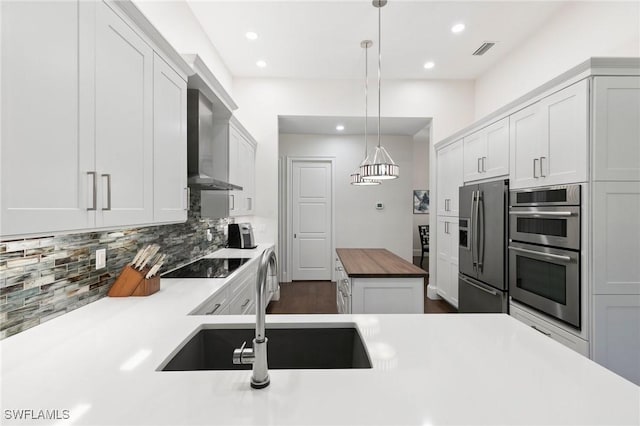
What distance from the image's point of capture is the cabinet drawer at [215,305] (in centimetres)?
162

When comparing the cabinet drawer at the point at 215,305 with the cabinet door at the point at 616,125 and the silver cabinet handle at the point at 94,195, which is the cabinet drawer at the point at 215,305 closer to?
the silver cabinet handle at the point at 94,195

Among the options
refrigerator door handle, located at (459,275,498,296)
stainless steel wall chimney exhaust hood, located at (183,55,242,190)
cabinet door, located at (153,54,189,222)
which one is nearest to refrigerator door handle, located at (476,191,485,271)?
refrigerator door handle, located at (459,275,498,296)

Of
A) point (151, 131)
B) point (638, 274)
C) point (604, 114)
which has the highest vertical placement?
point (604, 114)

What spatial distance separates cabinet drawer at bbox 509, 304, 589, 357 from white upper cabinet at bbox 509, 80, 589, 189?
1.10 meters

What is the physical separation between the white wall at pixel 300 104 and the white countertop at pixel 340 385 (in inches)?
134

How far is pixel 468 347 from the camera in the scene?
1071mm

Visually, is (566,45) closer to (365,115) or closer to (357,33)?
(357,33)

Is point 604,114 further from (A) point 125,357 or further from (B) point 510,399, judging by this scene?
(A) point 125,357

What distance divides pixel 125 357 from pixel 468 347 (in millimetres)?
1178

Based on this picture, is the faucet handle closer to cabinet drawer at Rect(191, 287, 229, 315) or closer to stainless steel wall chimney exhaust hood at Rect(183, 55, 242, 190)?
cabinet drawer at Rect(191, 287, 229, 315)

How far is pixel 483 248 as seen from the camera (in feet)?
10.3

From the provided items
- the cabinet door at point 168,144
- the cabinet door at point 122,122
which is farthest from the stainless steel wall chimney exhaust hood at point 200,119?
the cabinet door at point 122,122

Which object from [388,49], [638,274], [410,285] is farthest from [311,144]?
[638,274]

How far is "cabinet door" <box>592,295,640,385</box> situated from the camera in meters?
1.98
